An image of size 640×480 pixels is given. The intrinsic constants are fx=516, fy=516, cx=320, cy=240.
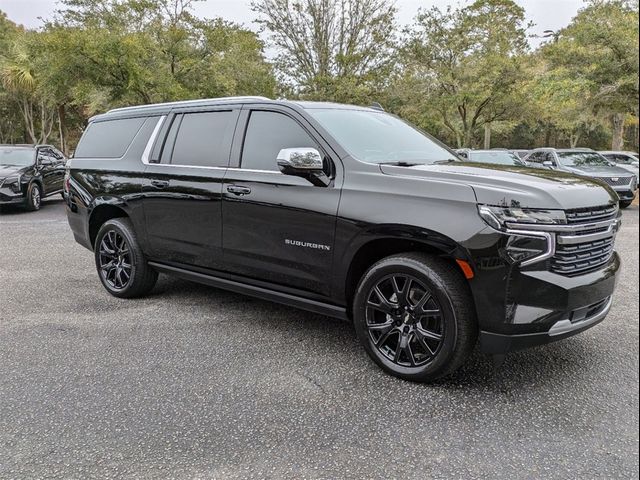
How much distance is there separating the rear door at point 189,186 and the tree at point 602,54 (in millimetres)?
12453

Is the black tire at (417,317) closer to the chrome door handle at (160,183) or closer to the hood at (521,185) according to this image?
the hood at (521,185)

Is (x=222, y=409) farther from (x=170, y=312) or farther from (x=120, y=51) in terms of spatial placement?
(x=120, y=51)

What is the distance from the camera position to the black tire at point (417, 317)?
3.00 m

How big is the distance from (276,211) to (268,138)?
629 millimetres

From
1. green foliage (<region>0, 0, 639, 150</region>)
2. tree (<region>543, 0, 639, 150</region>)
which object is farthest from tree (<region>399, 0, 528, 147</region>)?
tree (<region>543, 0, 639, 150</region>)

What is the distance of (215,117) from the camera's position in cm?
437

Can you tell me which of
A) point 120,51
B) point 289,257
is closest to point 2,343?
point 289,257

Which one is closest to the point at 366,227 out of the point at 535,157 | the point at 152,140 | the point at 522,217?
the point at 522,217

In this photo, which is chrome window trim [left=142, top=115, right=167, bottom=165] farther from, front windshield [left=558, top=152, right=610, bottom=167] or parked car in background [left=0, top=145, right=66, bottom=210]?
front windshield [left=558, top=152, right=610, bottom=167]

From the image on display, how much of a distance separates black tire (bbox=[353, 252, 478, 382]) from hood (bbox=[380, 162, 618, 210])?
503mm

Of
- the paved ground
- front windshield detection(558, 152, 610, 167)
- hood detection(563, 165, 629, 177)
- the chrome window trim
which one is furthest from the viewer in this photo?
front windshield detection(558, 152, 610, 167)

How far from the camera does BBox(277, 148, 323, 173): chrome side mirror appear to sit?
3.44 m

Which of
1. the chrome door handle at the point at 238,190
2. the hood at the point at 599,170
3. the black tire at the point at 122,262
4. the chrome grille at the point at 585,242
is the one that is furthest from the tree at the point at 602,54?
the black tire at the point at 122,262

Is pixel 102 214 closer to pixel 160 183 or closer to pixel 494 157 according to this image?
pixel 160 183
